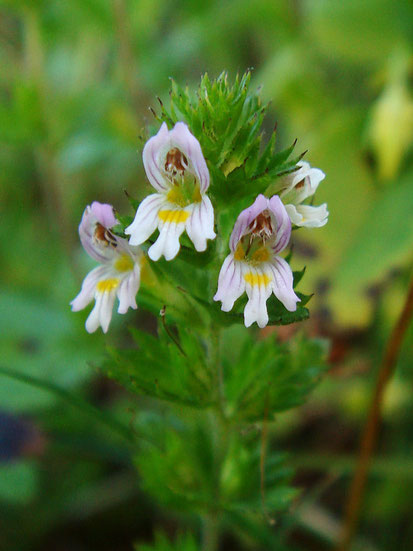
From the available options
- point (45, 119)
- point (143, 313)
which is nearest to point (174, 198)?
point (45, 119)

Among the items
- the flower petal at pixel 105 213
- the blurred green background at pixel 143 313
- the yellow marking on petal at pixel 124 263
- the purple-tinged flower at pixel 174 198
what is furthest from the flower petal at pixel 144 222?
the blurred green background at pixel 143 313

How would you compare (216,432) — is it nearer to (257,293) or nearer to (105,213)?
(257,293)

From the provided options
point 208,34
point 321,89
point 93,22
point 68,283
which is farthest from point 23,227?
point 321,89

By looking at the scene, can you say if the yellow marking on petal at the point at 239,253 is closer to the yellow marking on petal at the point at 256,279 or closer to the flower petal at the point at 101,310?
the yellow marking on petal at the point at 256,279

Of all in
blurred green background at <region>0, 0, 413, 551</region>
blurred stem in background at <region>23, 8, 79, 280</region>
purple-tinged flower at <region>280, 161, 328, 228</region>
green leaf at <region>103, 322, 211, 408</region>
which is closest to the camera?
purple-tinged flower at <region>280, 161, 328, 228</region>

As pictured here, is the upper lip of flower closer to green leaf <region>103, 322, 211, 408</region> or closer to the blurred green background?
green leaf <region>103, 322, 211, 408</region>

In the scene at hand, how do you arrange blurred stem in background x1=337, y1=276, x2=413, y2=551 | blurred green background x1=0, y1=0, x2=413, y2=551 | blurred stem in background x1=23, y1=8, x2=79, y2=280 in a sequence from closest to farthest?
blurred stem in background x1=337, y1=276, x2=413, y2=551, blurred green background x1=0, y1=0, x2=413, y2=551, blurred stem in background x1=23, y1=8, x2=79, y2=280

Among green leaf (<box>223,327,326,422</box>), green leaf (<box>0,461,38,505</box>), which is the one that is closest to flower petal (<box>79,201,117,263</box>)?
green leaf (<box>223,327,326,422</box>)
